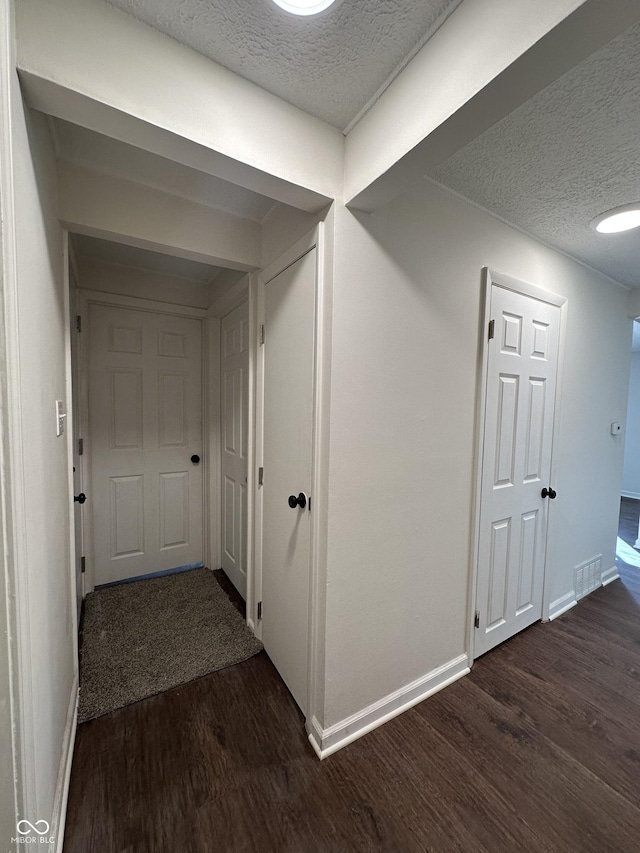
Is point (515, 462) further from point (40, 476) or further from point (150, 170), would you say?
point (150, 170)

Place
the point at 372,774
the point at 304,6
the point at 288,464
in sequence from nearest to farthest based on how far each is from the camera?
the point at 304,6 < the point at 372,774 < the point at 288,464

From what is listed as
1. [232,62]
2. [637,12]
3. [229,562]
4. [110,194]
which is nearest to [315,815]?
[229,562]

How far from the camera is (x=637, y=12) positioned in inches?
24.2

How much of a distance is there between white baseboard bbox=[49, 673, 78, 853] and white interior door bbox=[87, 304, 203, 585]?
116 cm

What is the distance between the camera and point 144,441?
8.33 ft

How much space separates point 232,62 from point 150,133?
33 cm

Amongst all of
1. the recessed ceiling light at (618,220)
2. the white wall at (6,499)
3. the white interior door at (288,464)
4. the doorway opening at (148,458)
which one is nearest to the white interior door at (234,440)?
the doorway opening at (148,458)

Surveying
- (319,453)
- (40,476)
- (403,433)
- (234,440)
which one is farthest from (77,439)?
(403,433)

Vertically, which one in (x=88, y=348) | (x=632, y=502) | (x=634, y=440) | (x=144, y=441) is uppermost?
(x=88, y=348)

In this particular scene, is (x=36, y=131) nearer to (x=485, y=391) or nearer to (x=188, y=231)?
(x=188, y=231)

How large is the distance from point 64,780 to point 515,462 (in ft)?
7.62

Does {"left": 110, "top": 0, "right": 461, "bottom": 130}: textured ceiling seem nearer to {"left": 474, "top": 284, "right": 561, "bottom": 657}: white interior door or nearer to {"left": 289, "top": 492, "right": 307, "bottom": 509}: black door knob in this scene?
{"left": 474, "top": 284, "right": 561, "bottom": 657}: white interior door

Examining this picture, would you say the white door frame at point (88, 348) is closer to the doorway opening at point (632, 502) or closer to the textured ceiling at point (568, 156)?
the textured ceiling at point (568, 156)

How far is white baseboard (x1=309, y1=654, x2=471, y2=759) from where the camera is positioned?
134cm
